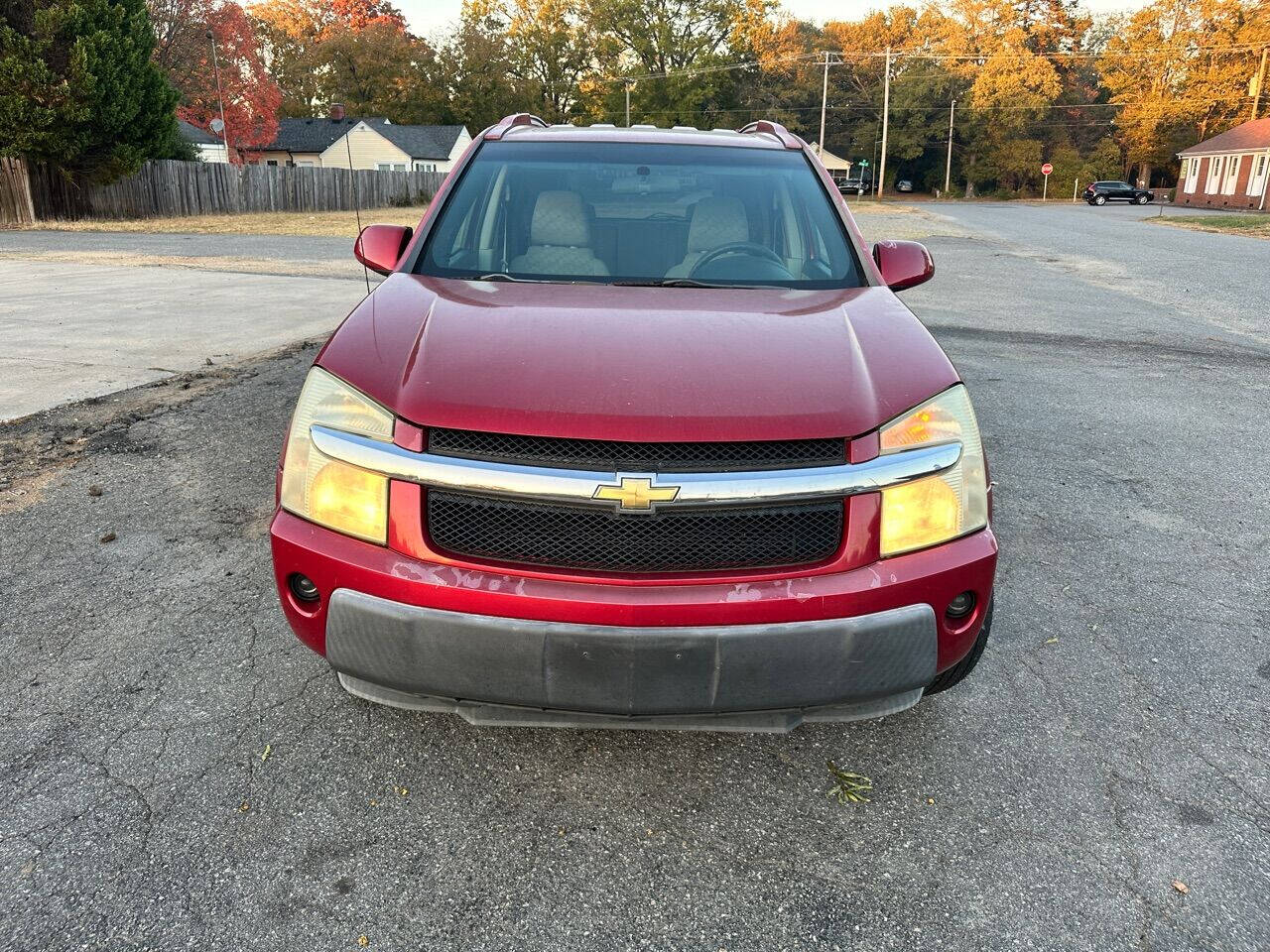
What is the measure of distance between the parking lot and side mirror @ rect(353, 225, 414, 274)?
1.32 meters

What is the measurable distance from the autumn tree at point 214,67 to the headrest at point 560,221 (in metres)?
44.6

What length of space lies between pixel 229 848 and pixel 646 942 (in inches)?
40.5

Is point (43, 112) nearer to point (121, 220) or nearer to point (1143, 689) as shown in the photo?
point (121, 220)

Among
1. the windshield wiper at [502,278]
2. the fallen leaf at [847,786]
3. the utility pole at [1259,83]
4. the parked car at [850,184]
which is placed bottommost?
the fallen leaf at [847,786]

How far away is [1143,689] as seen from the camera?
9.35ft

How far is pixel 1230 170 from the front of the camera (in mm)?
54594

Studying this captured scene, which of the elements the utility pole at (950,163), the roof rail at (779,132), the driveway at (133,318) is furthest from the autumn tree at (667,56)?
the roof rail at (779,132)

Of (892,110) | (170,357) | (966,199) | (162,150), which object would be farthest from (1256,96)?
(170,357)

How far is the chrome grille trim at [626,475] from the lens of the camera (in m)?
2.00

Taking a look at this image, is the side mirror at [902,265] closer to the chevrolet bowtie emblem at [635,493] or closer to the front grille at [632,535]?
the front grille at [632,535]

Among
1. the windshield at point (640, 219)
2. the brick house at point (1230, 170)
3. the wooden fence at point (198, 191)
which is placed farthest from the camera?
the brick house at point (1230, 170)

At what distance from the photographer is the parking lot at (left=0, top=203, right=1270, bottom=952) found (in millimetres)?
1954

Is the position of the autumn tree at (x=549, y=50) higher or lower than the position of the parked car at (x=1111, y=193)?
higher

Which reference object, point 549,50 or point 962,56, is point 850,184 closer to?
point 962,56
